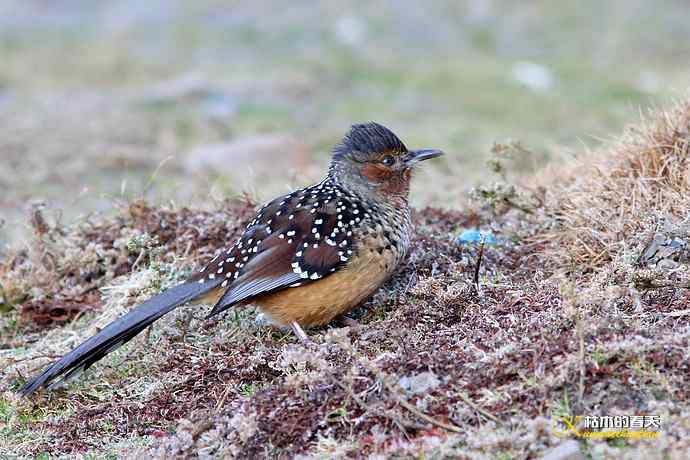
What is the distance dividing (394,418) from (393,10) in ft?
47.4

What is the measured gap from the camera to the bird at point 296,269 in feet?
14.1

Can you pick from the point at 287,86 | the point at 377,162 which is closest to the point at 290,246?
the point at 377,162

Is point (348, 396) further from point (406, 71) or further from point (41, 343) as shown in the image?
point (406, 71)

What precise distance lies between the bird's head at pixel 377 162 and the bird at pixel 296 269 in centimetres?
11

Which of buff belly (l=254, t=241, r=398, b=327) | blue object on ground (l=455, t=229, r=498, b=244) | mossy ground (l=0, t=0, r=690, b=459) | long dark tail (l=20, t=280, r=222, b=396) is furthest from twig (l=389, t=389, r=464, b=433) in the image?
blue object on ground (l=455, t=229, r=498, b=244)

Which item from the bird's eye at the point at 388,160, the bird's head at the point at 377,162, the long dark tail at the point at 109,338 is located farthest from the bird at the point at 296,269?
the bird's eye at the point at 388,160

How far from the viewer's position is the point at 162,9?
17781 millimetres

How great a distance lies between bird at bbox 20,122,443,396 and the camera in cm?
430

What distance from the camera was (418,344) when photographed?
3.93 m

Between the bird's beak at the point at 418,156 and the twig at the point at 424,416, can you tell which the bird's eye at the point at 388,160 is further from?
the twig at the point at 424,416

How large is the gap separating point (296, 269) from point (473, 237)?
1343 millimetres

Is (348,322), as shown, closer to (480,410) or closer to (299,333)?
(299,333)

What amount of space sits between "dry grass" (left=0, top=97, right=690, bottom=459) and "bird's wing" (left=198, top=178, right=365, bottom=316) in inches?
12.0

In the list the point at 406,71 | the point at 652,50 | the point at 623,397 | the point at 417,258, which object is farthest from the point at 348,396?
the point at 652,50
